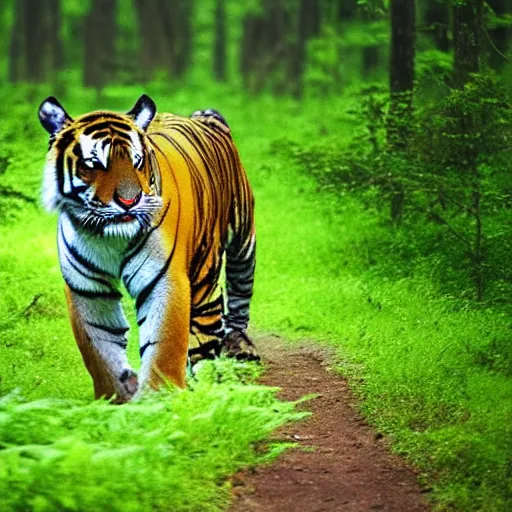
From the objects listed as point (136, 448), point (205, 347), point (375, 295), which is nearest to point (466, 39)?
point (375, 295)

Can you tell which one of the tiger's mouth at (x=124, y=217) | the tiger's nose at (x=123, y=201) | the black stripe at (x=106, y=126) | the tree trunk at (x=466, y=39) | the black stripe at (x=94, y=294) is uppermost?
the tree trunk at (x=466, y=39)

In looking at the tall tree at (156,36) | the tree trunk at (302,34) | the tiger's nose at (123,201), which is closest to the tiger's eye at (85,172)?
the tiger's nose at (123,201)

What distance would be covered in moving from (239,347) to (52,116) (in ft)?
7.62

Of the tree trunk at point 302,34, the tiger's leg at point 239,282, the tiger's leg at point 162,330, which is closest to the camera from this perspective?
the tiger's leg at point 162,330

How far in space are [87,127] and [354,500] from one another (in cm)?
243

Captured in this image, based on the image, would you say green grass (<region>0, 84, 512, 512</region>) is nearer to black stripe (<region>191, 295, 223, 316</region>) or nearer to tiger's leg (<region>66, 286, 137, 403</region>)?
tiger's leg (<region>66, 286, 137, 403</region>)

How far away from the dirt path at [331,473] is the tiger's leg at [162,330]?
0.72 m

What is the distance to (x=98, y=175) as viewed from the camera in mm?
5953

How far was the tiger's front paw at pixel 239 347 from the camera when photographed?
7.64 metres

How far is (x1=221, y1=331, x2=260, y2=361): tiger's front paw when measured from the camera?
764 cm

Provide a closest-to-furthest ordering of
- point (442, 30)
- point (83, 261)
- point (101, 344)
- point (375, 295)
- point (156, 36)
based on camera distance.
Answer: point (83, 261)
point (101, 344)
point (375, 295)
point (442, 30)
point (156, 36)

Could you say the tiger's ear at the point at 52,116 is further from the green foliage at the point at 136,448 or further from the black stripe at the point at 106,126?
the green foliage at the point at 136,448

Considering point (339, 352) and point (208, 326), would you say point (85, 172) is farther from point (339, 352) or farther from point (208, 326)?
point (339, 352)

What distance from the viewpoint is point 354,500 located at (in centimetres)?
532
